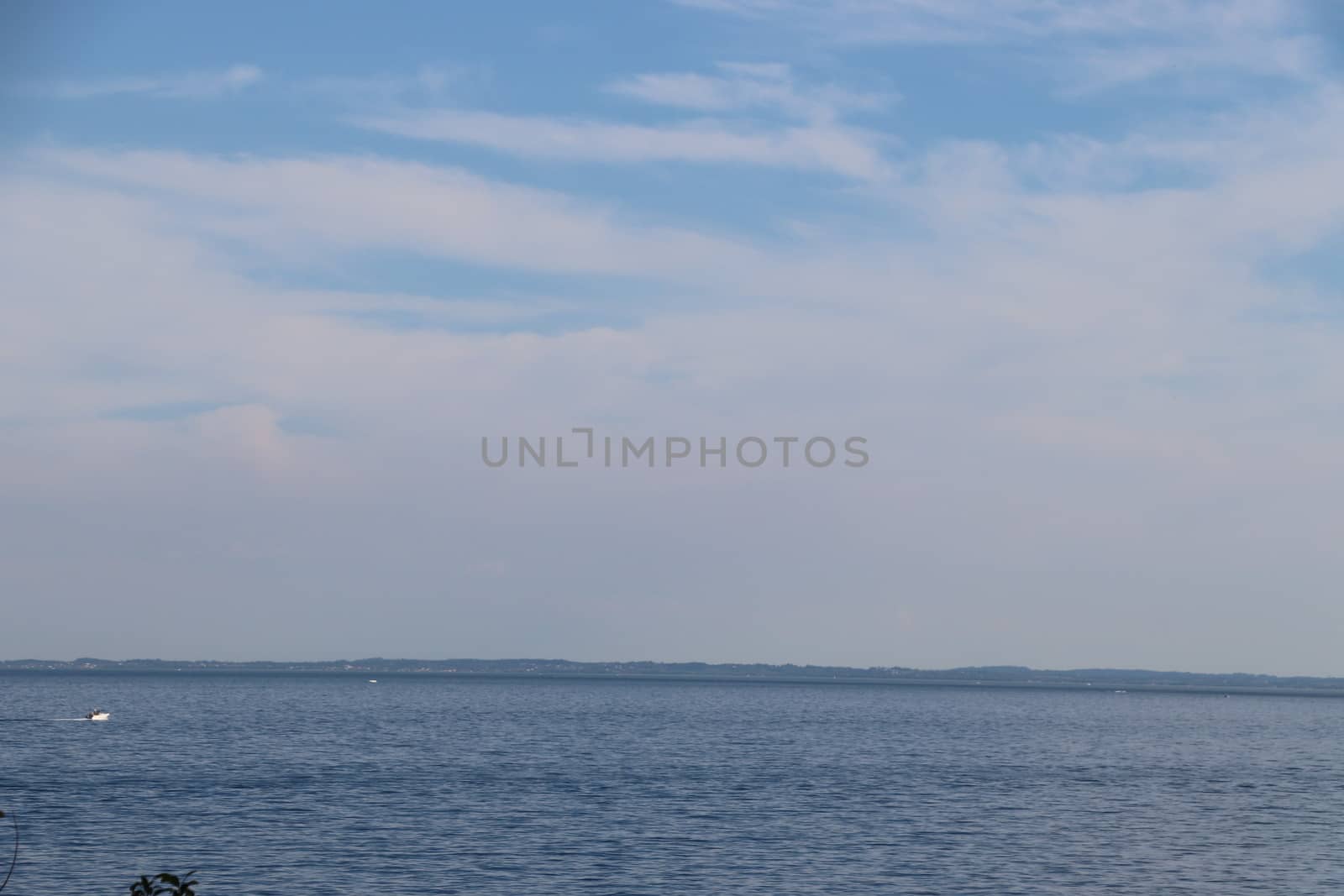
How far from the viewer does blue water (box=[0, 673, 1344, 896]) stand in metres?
52.0

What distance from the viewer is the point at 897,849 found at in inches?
2324

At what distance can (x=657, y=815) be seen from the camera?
69.1 metres

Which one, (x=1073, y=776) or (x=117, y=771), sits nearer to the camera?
(x=117, y=771)

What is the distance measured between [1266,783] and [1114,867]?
4592 centimetres

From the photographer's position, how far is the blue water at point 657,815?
171 feet

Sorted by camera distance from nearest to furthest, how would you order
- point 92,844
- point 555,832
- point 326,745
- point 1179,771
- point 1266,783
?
point 92,844
point 555,832
point 1266,783
point 1179,771
point 326,745

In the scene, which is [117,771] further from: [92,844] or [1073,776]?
[1073,776]

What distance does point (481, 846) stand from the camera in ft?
191

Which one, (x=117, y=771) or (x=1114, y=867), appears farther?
(x=117, y=771)

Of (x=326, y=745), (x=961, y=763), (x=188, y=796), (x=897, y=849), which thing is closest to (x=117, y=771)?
(x=188, y=796)

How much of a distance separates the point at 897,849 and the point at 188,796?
40.8 m

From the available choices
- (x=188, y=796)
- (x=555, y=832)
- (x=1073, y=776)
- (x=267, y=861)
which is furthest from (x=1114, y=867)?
(x=188, y=796)

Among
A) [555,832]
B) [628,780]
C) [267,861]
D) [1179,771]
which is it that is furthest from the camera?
[1179,771]

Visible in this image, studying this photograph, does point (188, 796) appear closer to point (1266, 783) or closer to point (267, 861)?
point (267, 861)
